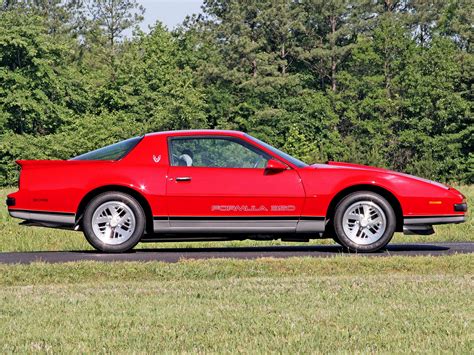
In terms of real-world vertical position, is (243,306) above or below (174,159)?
below

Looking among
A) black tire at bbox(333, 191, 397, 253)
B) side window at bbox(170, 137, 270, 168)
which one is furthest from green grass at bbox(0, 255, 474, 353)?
side window at bbox(170, 137, 270, 168)

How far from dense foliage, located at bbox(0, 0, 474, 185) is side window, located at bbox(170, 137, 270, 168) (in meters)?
50.5

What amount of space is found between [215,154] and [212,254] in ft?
4.03

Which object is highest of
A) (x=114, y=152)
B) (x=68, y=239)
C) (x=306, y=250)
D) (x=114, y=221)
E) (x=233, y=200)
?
(x=114, y=152)

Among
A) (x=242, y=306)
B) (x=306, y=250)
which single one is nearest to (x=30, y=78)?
(x=306, y=250)

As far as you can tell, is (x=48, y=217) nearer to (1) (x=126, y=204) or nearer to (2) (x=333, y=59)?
(1) (x=126, y=204)

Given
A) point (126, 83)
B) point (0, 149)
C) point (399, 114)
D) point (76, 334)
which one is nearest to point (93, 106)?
point (126, 83)

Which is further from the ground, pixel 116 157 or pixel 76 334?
pixel 116 157

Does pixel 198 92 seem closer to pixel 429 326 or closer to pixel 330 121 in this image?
pixel 330 121

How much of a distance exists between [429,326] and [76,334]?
2.37 m

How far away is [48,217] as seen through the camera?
11977 mm

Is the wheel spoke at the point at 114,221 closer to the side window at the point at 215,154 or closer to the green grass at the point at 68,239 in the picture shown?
the side window at the point at 215,154

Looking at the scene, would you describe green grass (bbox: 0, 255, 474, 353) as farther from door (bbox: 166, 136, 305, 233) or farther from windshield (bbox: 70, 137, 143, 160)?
windshield (bbox: 70, 137, 143, 160)

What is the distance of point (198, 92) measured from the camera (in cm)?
7162
